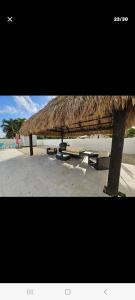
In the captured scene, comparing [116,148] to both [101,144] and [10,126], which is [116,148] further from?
[10,126]

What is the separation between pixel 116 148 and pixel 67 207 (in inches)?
61.3

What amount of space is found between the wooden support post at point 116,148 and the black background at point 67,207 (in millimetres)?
1097

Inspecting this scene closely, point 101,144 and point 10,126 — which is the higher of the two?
point 10,126

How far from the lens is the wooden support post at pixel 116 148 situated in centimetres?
220

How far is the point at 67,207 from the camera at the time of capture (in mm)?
1144

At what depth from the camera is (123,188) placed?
2.73 m
